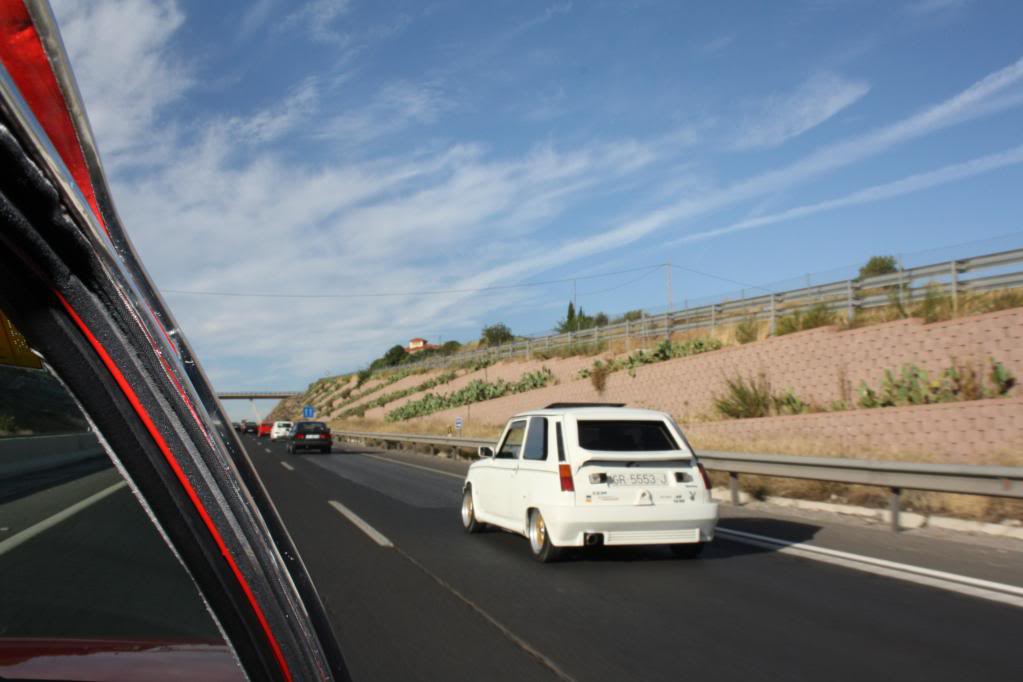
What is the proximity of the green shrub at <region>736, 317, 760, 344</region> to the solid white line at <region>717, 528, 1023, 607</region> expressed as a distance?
756 inches

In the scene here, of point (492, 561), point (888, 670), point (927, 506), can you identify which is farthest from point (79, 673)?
point (927, 506)

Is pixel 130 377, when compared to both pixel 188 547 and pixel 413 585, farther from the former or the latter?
pixel 413 585

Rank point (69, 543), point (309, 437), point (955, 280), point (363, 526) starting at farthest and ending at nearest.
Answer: point (309, 437)
point (955, 280)
point (363, 526)
point (69, 543)

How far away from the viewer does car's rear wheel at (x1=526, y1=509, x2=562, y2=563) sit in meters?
9.38

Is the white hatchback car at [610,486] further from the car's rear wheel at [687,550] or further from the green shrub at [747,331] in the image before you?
the green shrub at [747,331]

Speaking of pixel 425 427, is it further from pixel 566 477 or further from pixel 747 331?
pixel 566 477

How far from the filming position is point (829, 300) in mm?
26406

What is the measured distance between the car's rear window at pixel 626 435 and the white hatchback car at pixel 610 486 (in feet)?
0.04

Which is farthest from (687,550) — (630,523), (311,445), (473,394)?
(473,394)

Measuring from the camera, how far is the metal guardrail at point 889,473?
10055 millimetres

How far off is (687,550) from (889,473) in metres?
3.35

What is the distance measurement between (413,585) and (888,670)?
4318 millimetres

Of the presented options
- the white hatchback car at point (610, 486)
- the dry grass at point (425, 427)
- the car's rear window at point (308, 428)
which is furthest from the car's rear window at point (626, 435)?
the car's rear window at point (308, 428)

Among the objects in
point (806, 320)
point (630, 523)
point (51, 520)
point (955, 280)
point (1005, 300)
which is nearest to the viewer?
point (51, 520)
